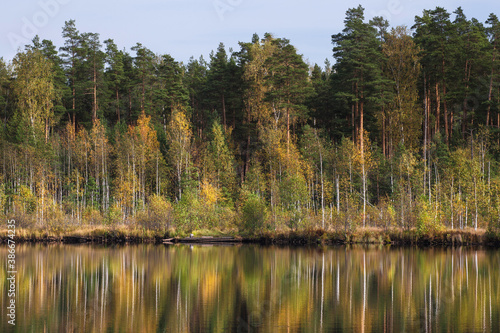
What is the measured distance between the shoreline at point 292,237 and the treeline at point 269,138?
858mm

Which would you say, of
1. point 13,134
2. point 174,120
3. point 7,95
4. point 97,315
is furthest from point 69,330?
point 7,95

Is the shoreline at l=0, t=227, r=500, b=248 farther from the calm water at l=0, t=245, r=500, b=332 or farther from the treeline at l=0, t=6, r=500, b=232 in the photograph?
the calm water at l=0, t=245, r=500, b=332

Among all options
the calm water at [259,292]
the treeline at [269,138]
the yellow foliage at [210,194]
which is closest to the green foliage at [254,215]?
the treeline at [269,138]

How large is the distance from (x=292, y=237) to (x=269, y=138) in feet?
43.7

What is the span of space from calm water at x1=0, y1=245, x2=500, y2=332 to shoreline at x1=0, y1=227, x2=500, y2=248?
14.1 ft

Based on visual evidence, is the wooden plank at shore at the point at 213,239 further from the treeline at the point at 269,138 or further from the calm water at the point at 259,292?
the calm water at the point at 259,292

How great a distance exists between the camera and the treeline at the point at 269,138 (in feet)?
142

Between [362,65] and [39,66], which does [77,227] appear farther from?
[362,65]

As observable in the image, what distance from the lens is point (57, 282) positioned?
879 inches

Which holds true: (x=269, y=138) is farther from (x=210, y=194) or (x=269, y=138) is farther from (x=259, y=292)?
(x=259, y=292)

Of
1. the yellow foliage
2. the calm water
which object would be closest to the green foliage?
the yellow foliage

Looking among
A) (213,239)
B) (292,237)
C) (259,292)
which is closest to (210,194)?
(213,239)

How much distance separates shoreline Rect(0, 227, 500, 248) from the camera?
1448 inches

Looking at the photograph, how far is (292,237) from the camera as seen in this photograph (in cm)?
4009
